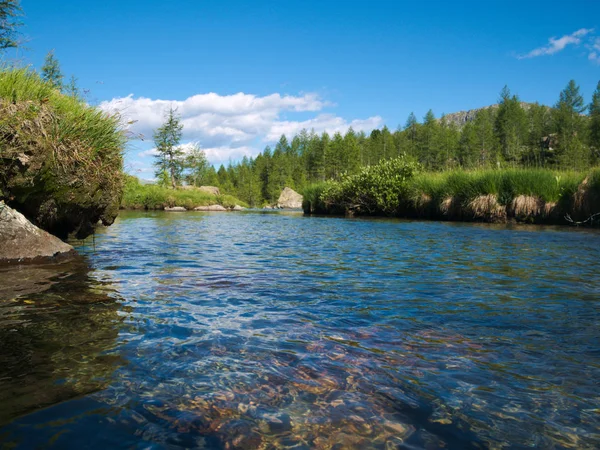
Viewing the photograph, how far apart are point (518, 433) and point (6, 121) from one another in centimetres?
715

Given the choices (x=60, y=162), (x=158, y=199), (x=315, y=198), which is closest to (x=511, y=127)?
(x=315, y=198)

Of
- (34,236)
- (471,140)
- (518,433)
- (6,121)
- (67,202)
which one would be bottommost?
(518,433)

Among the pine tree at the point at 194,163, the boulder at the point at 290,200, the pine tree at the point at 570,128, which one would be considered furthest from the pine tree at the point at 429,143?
the pine tree at the point at 194,163

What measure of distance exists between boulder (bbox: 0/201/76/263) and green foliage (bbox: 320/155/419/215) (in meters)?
23.6

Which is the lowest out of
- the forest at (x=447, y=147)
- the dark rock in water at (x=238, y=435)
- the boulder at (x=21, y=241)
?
the dark rock in water at (x=238, y=435)

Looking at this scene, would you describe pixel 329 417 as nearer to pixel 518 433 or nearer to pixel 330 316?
pixel 518 433

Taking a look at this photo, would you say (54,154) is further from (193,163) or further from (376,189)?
(193,163)

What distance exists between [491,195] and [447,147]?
8620 cm

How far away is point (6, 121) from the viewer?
573cm

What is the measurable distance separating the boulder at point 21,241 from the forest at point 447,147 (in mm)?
54127

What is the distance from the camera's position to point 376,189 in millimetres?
30000

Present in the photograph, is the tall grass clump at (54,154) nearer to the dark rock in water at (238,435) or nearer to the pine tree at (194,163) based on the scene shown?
the dark rock in water at (238,435)

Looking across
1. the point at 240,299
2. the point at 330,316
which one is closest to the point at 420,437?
the point at 330,316

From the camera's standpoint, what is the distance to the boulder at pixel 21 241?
21.0 ft
